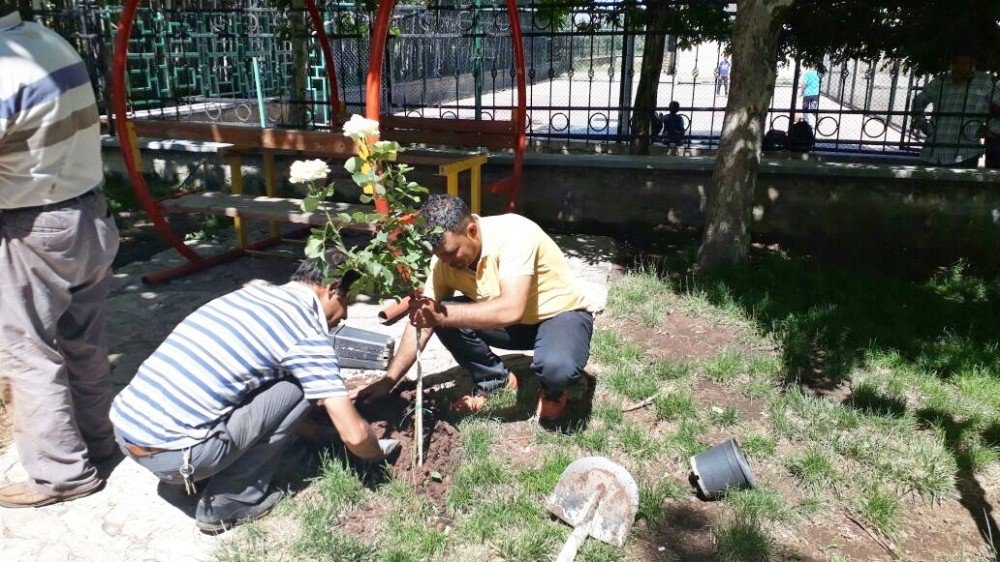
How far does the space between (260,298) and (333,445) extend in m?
0.83

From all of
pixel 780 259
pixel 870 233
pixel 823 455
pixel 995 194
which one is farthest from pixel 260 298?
pixel 995 194

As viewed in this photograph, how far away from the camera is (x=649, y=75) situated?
7.05m

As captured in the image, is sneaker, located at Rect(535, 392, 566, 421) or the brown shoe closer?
the brown shoe

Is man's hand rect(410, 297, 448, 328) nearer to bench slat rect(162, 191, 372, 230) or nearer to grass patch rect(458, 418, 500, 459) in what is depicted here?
grass patch rect(458, 418, 500, 459)

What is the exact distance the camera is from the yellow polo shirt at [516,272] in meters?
3.34

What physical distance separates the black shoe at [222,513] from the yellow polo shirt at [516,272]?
1163 millimetres

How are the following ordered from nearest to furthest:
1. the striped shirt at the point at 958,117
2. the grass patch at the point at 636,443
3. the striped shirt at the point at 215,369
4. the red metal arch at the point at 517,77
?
1. the striped shirt at the point at 215,369
2. the grass patch at the point at 636,443
3. the red metal arch at the point at 517,77
4. the striped shirt at the point at 958,117

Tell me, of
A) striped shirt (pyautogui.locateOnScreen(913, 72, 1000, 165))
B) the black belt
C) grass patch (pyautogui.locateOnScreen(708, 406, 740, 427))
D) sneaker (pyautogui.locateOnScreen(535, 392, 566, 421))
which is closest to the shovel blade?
sneaker (pyautogui.locateOnScreen(535, 392, 566, 421))

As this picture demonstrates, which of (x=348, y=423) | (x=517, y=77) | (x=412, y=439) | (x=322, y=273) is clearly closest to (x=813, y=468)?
(x=412, y=439)

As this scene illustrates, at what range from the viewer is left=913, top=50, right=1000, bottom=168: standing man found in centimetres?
628

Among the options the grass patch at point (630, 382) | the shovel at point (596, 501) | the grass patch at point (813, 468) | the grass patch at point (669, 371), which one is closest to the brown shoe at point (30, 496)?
the shovel at point (596, 501)

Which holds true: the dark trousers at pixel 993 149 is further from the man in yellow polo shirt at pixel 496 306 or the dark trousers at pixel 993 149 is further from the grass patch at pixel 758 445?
the man in yellow polo shirt at pixel 496 306

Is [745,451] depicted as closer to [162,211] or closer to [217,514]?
[217,514]

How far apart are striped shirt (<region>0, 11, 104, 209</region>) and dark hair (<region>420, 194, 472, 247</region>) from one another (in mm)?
1331
